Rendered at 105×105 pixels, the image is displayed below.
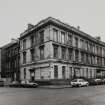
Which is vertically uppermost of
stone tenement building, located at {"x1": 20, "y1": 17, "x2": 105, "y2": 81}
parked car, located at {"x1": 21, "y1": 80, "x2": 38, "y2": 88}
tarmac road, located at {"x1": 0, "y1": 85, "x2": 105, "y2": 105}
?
stone tenement building, located at {"x1": 20, "y1": 17, "x2": 105, "y2": 81}

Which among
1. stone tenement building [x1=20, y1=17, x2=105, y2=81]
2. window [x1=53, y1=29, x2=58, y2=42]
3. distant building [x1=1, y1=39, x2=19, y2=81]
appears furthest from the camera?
distant building [x1=1, y1=39, x2=19, y2=81]

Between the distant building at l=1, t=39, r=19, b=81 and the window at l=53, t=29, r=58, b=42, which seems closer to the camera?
the window at l=53, t=29, r=58, b=42

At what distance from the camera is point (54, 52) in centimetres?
3384

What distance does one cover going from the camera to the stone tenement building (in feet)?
109

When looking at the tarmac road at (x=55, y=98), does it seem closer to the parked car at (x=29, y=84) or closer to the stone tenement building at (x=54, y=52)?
the parked car at (x=29, y=84)

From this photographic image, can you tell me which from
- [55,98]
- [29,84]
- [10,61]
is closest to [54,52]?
[29,84]

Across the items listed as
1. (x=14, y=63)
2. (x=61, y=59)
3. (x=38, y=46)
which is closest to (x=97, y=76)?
(x=61, y=59)

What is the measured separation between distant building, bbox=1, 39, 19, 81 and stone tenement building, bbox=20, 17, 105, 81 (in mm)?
5425

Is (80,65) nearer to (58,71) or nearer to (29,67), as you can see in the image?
(58,71)

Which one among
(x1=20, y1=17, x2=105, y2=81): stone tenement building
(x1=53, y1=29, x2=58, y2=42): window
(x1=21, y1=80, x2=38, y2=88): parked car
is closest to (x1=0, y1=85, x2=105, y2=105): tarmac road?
(x1=21, y1=80, x2=38, y2=88): parked car

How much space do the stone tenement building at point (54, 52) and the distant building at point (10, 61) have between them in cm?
543

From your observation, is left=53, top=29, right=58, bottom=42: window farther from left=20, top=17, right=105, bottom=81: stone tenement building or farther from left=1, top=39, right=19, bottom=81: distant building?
left=1, top=39, right=19, bottom=81: distant building

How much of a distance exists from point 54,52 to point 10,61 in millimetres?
22665

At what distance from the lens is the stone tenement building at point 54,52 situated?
3331 centimetres
